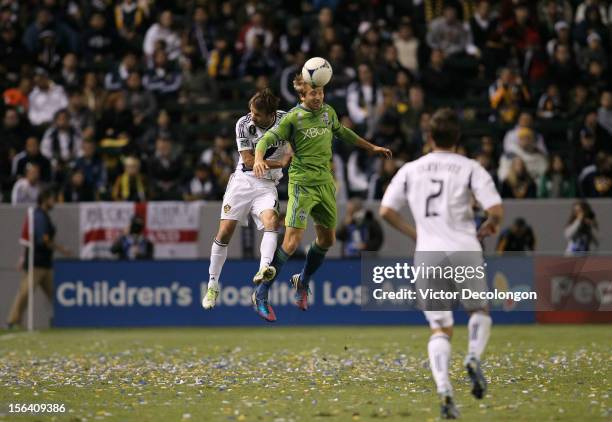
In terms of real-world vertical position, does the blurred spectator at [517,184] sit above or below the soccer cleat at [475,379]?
above

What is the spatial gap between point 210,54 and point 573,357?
13.4 metres

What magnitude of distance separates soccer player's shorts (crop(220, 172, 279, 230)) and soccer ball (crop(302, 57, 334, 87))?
160 cm

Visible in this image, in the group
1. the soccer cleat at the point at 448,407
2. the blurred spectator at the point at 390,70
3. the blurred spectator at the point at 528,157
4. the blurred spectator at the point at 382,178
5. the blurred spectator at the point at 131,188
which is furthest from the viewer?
the blurred spectator at the point at 390,70

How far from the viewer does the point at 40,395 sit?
11398 mm

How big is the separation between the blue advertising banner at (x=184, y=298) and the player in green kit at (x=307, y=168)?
7.66m

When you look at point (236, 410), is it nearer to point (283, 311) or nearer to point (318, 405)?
point (318, 405)

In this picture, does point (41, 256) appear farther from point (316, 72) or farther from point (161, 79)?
point (316, 72)

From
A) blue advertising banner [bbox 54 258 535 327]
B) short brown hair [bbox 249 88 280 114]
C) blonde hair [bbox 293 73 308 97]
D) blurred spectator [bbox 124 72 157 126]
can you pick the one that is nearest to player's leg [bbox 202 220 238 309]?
short brown hair [bbox 249 88 280 114]

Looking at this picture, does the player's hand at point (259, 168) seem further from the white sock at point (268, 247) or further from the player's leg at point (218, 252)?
the player's leg at point (218, 252)

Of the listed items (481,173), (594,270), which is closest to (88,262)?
(594,270)

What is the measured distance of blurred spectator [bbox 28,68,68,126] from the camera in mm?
24859

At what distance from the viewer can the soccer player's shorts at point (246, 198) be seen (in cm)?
1402

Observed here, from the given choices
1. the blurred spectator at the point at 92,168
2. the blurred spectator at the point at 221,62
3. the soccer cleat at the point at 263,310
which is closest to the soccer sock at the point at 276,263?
the soccer cleat at the point at 263,310

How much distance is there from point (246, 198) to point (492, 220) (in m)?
5.28
